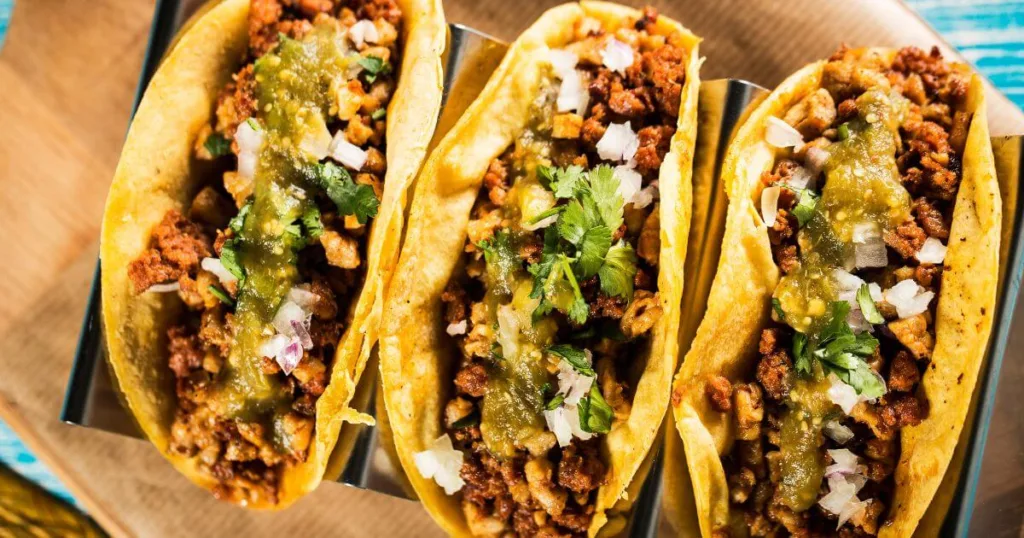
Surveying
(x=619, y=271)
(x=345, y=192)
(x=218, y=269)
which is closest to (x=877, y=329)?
(x=619, y=271)

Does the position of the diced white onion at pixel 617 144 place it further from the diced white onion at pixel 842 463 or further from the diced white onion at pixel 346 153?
the diced white onion at pixel 842 463

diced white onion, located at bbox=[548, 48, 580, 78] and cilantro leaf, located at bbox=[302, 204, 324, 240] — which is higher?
diced white onion, located at bbox=[548, 48, 580, 78]

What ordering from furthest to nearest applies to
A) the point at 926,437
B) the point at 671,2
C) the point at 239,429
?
the point at 671,2
the point at 239,429
the point at 926,437

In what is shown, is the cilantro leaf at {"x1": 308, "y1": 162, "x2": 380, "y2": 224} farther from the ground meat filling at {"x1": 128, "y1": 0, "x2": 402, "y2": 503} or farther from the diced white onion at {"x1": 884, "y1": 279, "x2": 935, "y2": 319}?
the diced white onion at {"x1": 884, "y1": 279, "x2": 935, "y2": 319}

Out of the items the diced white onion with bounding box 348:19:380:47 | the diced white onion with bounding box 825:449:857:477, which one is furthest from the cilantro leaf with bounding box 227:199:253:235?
the diced white onion with bounding box 825:449:857:477

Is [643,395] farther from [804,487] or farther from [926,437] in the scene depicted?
[926,437]

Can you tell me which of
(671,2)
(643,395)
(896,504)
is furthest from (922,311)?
(671,2)
